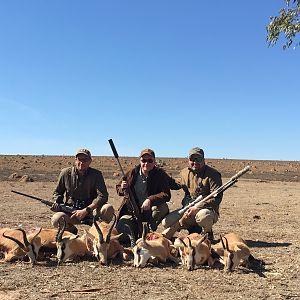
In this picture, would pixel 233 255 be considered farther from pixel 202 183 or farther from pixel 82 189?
pixel 82 189

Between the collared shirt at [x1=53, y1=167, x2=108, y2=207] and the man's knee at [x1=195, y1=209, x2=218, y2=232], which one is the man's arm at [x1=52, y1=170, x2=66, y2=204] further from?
the man's knee at [x1=195, y1=209, x2=218, y2=232]

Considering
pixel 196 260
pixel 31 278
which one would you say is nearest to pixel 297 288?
pixel 196 260

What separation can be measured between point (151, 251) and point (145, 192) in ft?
7.58

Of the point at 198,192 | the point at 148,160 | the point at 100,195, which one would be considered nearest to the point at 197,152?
the point at 198,192

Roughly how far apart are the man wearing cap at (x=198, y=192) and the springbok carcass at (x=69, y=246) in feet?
6.84

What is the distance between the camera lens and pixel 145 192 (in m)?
11.0

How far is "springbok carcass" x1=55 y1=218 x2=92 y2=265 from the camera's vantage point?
896 cm

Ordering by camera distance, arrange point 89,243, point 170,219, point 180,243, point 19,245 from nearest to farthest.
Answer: point 19,245 < point 180,243 < point 89,243 < point 170,219

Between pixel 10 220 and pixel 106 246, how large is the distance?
6045mm

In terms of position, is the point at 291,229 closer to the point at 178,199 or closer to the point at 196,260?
the point at 196,260

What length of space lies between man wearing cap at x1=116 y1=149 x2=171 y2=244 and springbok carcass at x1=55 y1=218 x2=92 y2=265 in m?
1.68

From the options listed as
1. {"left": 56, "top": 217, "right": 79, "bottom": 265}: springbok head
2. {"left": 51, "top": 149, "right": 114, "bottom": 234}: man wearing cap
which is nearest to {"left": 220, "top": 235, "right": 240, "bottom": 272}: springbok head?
{"left": 56, "top": 217, "right": 79, "bottom": 265}: springbok head

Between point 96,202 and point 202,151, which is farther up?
point 202,151

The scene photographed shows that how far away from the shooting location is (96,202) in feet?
35.7
